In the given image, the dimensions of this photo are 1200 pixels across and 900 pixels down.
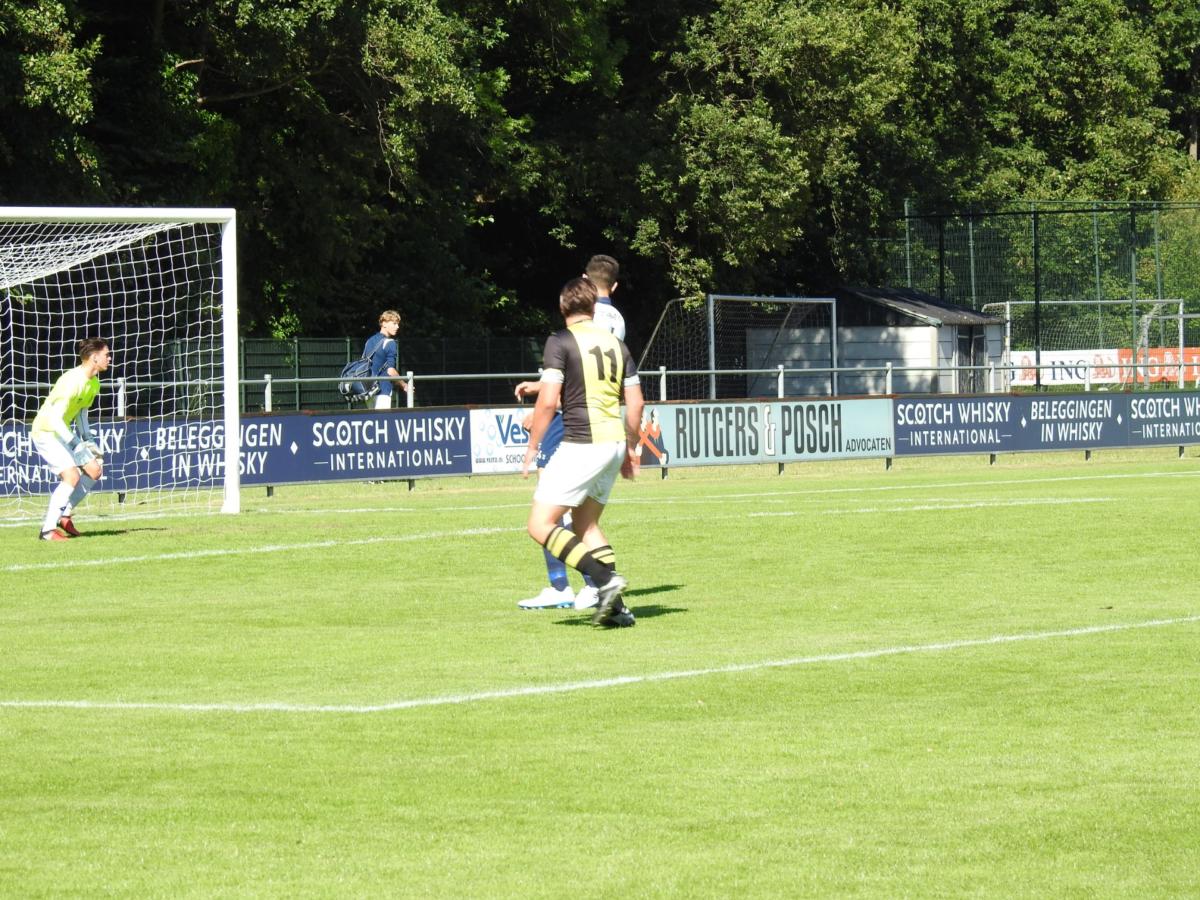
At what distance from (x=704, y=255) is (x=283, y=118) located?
42.9 ft

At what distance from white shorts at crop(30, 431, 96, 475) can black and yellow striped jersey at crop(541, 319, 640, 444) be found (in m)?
8.37

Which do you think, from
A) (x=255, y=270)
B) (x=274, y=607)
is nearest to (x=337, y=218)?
(x=255, y=270)

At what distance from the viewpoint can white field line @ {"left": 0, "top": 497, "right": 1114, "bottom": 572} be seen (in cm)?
1606

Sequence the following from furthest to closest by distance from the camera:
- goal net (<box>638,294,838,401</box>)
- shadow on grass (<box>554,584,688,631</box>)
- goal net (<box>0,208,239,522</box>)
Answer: goal net (<box>638,294,838,401</box>) < goal net (<box>0,208,239,522</box>) < shadow on grass (<box>554,584,688,631</box>)

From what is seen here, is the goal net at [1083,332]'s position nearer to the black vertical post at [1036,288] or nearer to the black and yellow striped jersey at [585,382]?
the black vertical post at [1036,288]

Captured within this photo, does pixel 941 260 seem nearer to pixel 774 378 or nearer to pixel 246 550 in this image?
pixel 774 378

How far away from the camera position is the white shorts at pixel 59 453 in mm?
18547

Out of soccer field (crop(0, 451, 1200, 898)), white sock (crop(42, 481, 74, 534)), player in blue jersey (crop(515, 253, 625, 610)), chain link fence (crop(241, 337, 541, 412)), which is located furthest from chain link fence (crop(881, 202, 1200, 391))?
player in blue jersey (crop(515, 253, 625, 610))

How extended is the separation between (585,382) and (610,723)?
139 inches

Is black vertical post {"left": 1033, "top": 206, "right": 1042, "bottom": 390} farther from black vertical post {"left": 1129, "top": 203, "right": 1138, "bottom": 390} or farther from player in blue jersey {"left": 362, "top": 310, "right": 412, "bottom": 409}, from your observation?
player in blue jersey {"left": 362, "top": 310, "right": 412, "bottom": 409}

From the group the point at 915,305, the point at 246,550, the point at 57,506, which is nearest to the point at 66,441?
the point at 57,506

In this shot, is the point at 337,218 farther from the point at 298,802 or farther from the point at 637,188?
the point at 298,802

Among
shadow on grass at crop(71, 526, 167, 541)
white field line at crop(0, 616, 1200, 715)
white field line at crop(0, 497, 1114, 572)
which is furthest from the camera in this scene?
shadow on grass at crop(71, 526, 167, 541)

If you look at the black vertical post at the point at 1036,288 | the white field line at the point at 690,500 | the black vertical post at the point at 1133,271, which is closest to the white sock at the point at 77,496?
the white field line at the point at 690,500
